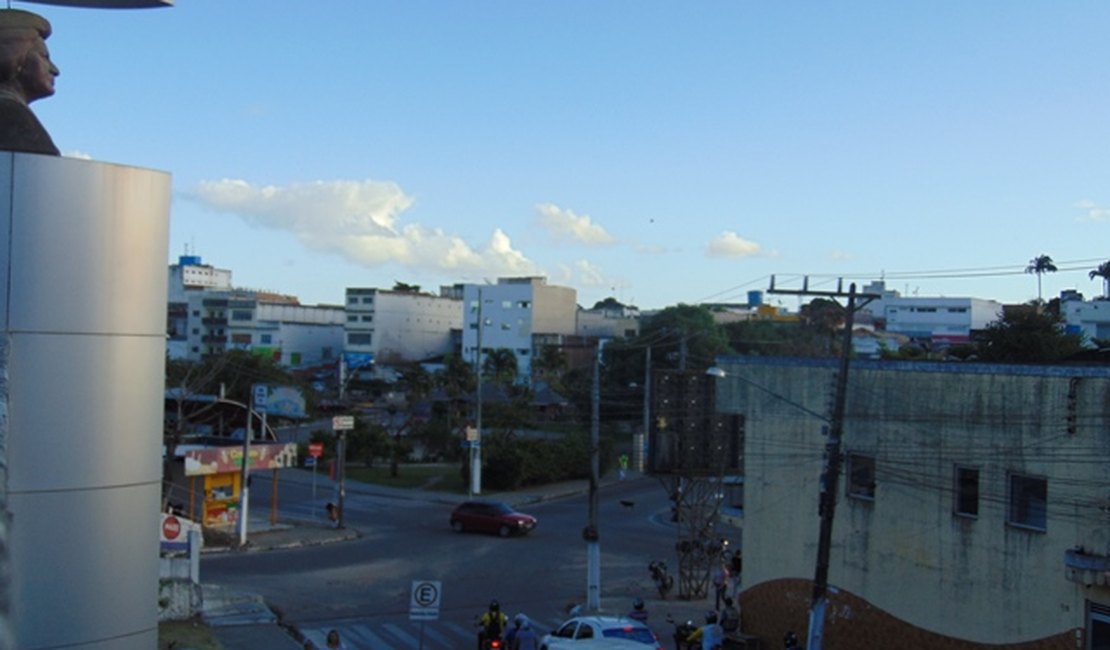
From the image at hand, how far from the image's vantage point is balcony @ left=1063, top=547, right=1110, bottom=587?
17.7 m

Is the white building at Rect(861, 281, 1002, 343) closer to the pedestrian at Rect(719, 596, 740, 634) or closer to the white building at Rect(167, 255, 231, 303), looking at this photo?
the white building at Rect(167, 255, 231, 303)

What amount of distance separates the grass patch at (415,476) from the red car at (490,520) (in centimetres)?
1371

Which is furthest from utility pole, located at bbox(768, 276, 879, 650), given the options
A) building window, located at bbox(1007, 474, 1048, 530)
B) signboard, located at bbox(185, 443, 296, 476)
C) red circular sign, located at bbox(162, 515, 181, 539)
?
signboard, located at bbox(185, 443, 296, 476)

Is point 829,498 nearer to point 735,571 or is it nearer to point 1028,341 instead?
point 735,571

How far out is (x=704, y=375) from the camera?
2783cm

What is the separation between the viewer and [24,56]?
1211 centimetres

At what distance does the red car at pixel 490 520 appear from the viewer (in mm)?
41594

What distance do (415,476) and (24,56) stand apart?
5033 cm

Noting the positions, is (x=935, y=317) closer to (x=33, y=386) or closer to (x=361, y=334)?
(x=361, y=334)

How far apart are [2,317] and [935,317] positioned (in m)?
133

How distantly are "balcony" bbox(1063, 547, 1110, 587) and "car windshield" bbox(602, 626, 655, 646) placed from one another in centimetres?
733

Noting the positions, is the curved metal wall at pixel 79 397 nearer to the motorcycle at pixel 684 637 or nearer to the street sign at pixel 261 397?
the motorcycle at pixel 684 637

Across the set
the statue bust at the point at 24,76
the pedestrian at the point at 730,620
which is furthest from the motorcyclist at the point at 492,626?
the statue bust at the point at 24,76

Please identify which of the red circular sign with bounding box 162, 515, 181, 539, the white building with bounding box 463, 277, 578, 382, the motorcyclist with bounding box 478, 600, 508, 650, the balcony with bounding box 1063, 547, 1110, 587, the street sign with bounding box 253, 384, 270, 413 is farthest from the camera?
the white building with bounding box 463, 277, 578, 382
